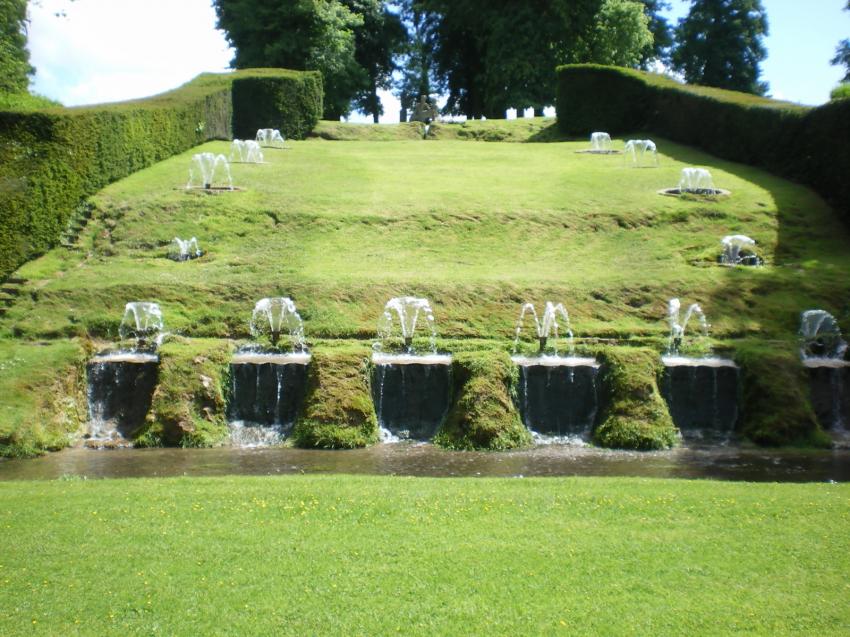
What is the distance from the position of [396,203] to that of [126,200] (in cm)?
620

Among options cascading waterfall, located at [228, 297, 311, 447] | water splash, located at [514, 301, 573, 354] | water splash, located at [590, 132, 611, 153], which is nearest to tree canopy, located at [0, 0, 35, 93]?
water splash, located at [590, 132, 611, 153]

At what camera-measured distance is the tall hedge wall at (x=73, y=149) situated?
19.8 meters

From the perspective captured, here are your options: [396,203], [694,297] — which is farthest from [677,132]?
[694,297]

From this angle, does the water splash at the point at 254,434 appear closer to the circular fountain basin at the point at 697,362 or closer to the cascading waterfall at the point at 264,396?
the cascading waterfall at the point at 264,396

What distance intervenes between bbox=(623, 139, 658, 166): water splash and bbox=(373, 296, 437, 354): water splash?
14.2m

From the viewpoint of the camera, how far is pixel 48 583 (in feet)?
25.4

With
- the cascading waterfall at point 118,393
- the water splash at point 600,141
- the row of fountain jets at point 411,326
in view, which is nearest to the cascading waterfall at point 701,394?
the row of fountain jets at point 411,326

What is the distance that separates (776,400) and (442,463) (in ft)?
17.3

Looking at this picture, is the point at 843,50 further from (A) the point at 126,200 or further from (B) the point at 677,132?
(A) the point at 126,200

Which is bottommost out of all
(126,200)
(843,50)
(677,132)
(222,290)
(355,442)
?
(355,442)

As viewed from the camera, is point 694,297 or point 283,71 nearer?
point 694,297

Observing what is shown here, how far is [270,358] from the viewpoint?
15891 mm

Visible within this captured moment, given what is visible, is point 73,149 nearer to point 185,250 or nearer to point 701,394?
point 185,250

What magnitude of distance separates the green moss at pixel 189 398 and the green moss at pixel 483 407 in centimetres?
334
